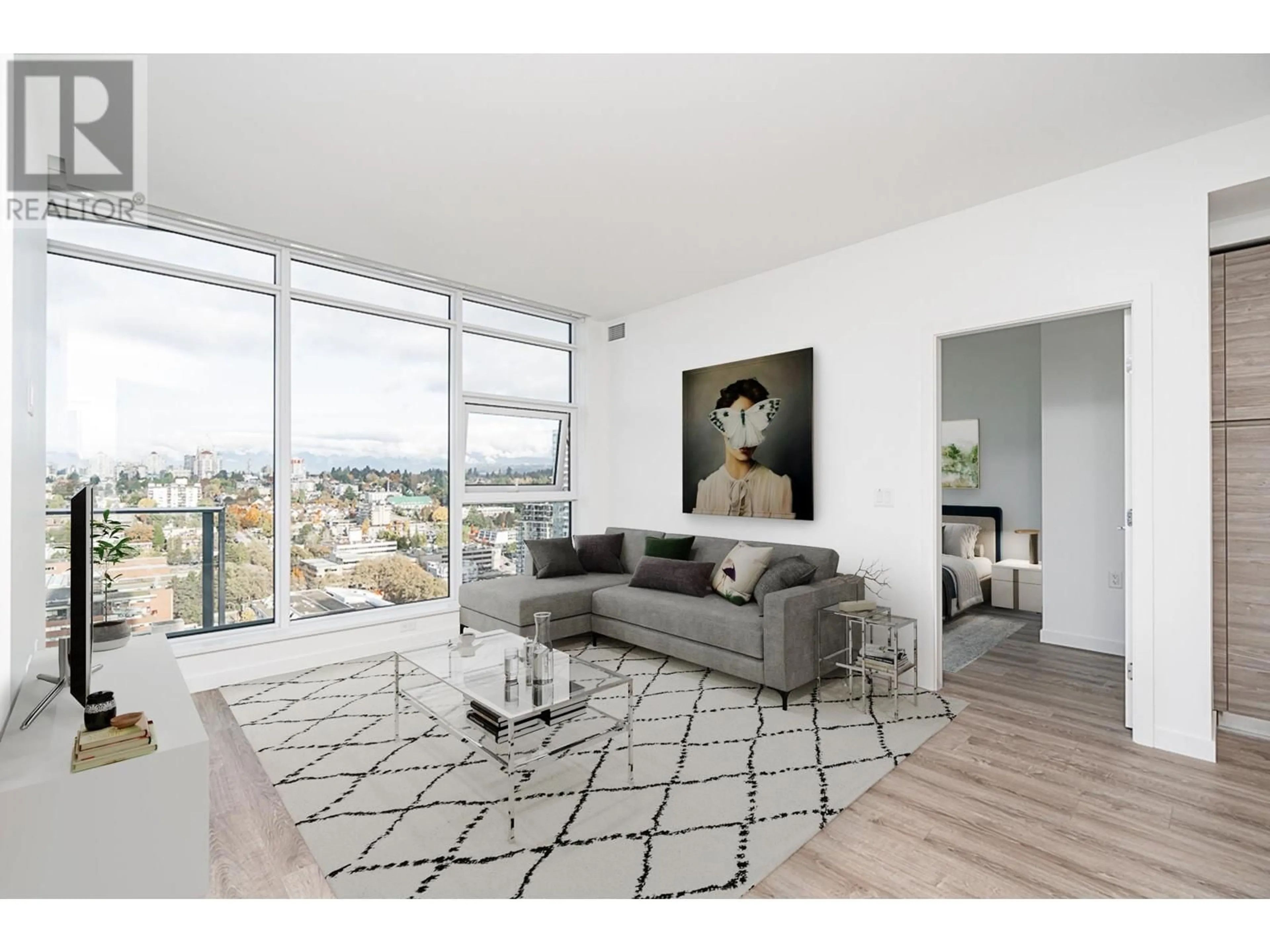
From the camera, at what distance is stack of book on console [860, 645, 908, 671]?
325 cm

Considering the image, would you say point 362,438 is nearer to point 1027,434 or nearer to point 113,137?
point 113,137

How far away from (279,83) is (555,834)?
2972mm

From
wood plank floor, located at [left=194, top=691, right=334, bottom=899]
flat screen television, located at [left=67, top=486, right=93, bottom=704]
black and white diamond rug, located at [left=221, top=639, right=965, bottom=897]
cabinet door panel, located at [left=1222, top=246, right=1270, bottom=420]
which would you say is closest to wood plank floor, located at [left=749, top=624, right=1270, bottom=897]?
black and white diamond rug, located at [left=221, top=639, right=965, bottom=897]

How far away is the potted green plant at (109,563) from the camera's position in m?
2.73

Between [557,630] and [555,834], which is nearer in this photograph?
[555,834]

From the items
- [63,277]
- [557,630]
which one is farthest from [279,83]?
[557,630]

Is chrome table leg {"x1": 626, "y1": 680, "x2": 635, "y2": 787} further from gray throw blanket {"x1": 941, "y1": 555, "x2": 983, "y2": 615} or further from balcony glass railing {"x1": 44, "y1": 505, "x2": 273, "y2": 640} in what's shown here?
gray throw blanket {"x1": 941, "y1": 555, "x2": 983, "y2": 615}

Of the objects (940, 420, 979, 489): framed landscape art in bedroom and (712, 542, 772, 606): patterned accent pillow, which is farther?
(940, 420, 979, 489): framed landscape art in bedroom

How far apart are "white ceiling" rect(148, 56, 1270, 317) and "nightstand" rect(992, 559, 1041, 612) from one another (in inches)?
135

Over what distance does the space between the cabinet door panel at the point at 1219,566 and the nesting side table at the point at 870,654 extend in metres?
1.28

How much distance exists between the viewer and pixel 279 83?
2.31 m

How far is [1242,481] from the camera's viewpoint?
2.77m

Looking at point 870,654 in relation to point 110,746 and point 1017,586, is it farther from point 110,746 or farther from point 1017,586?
point 110,746

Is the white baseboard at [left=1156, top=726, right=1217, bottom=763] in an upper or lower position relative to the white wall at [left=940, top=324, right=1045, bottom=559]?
lower
